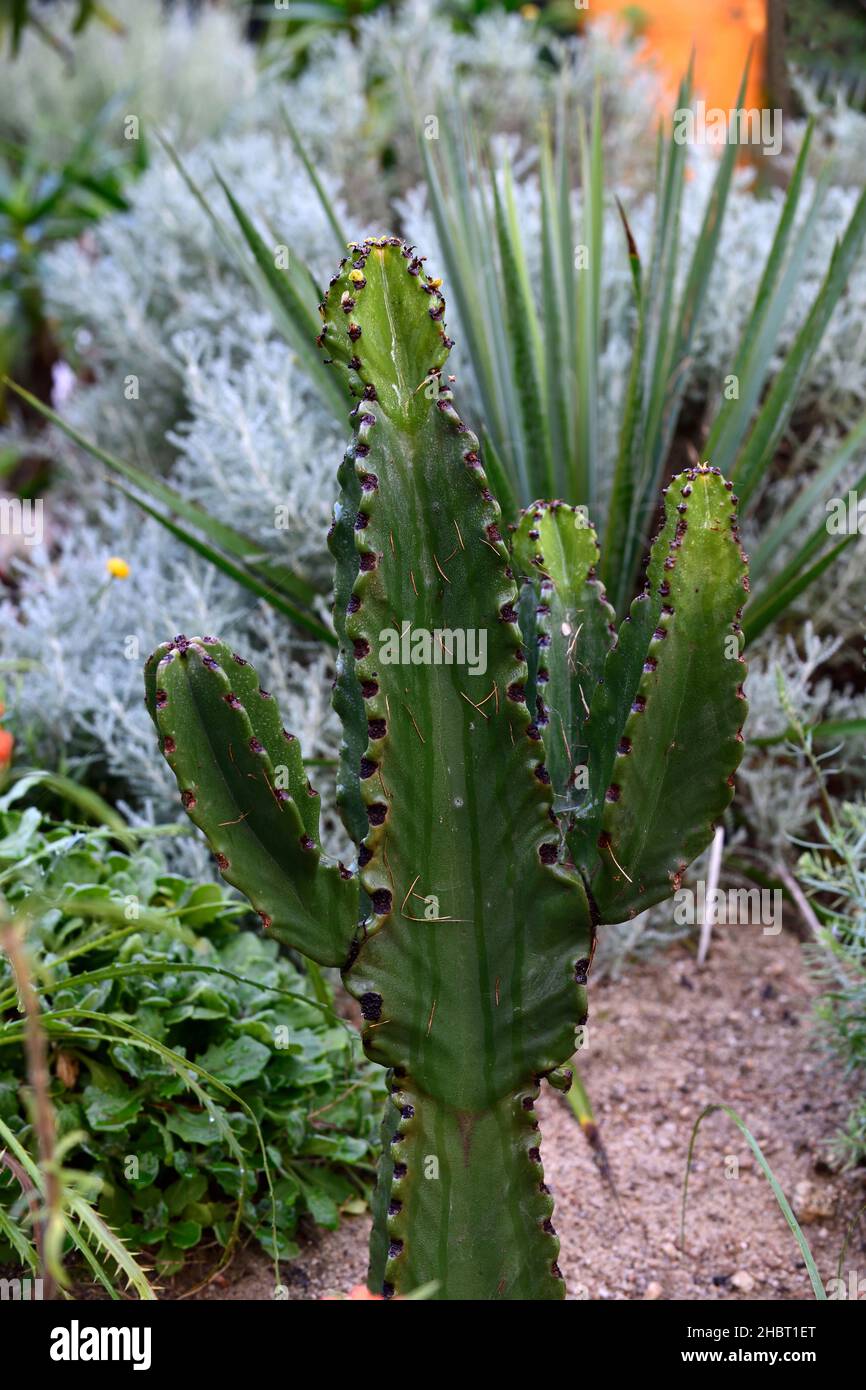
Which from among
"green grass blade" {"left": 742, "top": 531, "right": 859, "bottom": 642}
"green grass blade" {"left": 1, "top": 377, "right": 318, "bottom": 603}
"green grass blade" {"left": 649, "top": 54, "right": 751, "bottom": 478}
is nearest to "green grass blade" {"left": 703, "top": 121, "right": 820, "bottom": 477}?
"green grass blade" {"left": 649, "top": 54, "right": 751, "bottom": 478}

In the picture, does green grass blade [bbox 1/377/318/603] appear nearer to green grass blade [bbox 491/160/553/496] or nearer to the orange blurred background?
green grass blade [bbox 491/160/553/496]

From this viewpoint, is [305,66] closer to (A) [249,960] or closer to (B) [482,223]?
(B) [482,223]

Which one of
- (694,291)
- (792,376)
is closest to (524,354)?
(694,291)

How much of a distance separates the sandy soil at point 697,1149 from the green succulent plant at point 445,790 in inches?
21.4

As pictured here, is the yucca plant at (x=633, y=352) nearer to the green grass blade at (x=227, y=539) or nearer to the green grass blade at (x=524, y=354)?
the green grass blade at (x=524, y=354)

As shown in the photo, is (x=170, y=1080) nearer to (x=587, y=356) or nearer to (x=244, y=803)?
(x=244, y=803)

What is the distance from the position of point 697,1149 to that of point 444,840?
1102 millimetres

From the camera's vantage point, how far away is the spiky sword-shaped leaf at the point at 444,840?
1382mm

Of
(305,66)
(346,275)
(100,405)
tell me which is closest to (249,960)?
(346,275)

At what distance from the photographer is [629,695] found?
→ 5.15 feet

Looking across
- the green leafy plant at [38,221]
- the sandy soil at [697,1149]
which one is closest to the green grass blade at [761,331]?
the sandy soil at [697,1149]

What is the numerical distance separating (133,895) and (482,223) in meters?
2.09

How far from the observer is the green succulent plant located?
1.38 m

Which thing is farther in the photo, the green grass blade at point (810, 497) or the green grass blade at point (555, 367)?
the green grass blade at point (555, 367)
